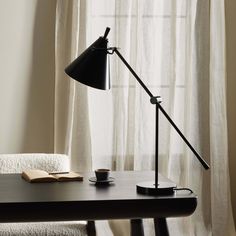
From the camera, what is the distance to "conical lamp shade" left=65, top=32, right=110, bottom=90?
190cm

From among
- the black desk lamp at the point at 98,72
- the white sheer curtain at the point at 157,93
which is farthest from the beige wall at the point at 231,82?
the black desk lamp at the point at 98,72

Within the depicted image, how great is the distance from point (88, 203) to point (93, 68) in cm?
50

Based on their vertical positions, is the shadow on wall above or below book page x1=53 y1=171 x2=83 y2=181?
above

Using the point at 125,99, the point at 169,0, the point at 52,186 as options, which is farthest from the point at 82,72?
the point at 169,0

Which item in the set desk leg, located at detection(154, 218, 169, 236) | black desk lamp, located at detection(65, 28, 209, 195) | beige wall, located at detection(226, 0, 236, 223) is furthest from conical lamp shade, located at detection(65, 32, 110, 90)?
beige wall, located at detection(226, 0, 236, 223)

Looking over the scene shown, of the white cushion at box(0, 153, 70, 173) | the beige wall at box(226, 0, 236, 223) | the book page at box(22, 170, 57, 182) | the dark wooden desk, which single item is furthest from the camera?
the beige wall at box(226, 0, 236, 223)

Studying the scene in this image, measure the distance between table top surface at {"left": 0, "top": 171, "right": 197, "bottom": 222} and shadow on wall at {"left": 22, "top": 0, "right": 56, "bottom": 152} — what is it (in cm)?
109

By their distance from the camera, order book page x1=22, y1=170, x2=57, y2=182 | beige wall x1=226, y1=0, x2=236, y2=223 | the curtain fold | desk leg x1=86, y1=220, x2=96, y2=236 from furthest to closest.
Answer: beige wall x1=226, y1=0, x2=236, y2=223
the curtain fold
desk leg x1=86, y1=220, x2=96, y2=236
book page x1=22, y1=170, x2=57, y2=182

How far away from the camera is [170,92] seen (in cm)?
301

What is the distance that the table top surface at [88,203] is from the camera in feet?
5.44

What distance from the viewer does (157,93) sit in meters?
3.05

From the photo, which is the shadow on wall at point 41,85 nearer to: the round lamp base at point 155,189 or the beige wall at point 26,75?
the beige wall at point 26,75

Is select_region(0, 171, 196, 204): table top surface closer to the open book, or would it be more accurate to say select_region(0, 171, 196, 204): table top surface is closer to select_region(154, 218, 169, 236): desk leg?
the open book

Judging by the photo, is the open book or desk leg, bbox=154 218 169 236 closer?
desk leg, bbox=154 218 169 236
